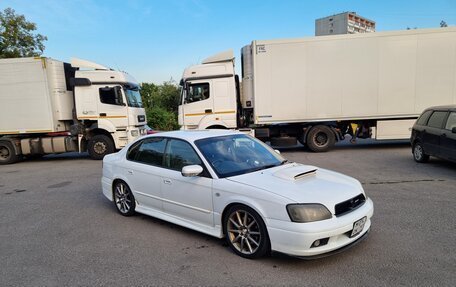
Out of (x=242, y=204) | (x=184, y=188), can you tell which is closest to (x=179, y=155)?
(x=184, y=188)

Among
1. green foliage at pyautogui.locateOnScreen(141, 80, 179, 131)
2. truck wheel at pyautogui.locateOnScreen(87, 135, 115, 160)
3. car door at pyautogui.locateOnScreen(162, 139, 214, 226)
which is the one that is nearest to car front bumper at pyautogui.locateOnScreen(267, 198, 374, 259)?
car door at pyautogui.locateOnScreen(162, 139, 214, 226)

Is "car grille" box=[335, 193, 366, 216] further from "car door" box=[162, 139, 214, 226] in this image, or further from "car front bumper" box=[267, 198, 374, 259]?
"car door" box=[162, 139, 214, 226]

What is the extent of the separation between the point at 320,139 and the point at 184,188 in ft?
28.1

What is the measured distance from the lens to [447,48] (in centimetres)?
1095

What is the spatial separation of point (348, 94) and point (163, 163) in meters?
8.61

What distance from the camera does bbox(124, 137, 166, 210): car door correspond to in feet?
Result: 15.4

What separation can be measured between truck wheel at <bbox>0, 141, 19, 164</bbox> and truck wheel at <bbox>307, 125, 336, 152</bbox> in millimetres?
10934

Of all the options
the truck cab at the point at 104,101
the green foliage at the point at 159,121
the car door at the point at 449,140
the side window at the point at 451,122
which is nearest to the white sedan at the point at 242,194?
the car door at the point at 449,140

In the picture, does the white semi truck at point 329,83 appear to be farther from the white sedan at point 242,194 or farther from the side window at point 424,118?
the white sedan at point 242,194

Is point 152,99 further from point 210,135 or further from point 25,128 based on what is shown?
point 210,135

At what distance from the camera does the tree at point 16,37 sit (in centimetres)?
2536

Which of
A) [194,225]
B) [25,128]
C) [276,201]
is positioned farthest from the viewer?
[25,128]

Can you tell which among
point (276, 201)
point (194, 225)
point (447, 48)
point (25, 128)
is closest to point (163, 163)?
point (194, 225)

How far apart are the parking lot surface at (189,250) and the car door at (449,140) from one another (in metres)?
0.90
